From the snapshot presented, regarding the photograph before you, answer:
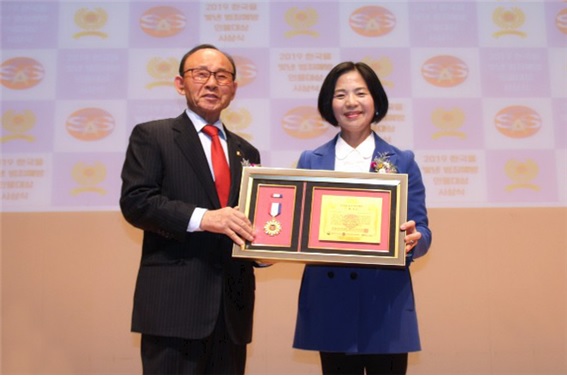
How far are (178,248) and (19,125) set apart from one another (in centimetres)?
211

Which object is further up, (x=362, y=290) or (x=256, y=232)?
(x=256, y=232)

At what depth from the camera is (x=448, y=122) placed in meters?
3.54

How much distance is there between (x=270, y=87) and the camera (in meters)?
3.55

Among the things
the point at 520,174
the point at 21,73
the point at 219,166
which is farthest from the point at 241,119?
the point at 520,174

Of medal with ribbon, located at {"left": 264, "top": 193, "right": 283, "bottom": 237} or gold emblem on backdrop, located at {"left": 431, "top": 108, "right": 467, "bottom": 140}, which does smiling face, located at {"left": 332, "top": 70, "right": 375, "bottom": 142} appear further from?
gold emblem on backdrop, located at {"left": 431, "top": 108, "right": 467, "bottom": 140}


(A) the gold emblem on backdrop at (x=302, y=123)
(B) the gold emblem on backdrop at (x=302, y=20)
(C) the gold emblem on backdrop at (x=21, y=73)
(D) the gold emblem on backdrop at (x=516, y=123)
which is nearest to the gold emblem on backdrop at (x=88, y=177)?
(C) the gold emblem on backdrop at (x=21, y=73)

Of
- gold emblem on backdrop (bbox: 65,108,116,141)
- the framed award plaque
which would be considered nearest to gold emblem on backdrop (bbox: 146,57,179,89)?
gold emblem on backdrop (bbox: 65,108,116,141)

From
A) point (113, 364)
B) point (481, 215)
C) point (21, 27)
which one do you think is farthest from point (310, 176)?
point (21, 27)

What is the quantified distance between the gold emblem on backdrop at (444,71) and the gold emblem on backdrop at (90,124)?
1904 millimetres

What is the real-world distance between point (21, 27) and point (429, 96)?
2484mm

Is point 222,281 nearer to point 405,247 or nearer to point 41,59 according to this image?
point 405,247

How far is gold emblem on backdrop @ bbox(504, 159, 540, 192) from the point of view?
3506mm

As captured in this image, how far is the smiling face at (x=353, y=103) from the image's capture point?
2141 millimetres

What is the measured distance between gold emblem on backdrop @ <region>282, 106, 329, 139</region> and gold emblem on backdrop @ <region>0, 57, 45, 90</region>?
1492 mm
